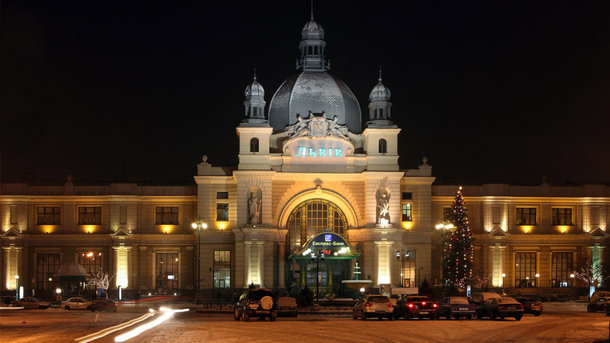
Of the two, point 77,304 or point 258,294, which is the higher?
point 258,294

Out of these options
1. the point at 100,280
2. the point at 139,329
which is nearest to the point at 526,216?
the point at 100,280

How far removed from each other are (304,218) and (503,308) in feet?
121

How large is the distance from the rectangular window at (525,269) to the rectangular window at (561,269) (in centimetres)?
193

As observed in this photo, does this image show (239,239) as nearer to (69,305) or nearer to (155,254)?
(155,254)

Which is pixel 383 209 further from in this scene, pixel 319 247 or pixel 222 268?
pixel 222 268

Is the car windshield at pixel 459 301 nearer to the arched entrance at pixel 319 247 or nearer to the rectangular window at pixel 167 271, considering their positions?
the arched entrance at pixel 319 247

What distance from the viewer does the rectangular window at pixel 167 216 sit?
9175 centimetres

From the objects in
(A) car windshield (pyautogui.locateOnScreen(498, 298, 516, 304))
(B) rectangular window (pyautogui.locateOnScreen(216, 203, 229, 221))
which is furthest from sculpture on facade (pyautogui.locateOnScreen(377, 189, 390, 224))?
(A) car windshield (pyautogui.locateOnScreen(498, 298, 516, 304))

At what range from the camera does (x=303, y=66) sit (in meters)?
93.9

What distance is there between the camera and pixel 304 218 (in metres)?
87.4

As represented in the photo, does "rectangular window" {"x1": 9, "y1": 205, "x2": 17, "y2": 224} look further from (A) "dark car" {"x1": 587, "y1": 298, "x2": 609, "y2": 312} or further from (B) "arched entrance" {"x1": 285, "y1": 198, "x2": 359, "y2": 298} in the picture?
(A) "dark car" {"x1": 587, "y1": 298, "x2": 609, "y2": 312}

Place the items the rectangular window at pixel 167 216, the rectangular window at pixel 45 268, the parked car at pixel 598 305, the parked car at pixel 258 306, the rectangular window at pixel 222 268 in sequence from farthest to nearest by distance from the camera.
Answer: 1. the rectangular window at pixel 167 216
2. the rectangular window at pixel 45 268
3. the rectangular window at pixel 222 268
4. the parked car at pixel 598 305
5. the parked car at pixel 258 306

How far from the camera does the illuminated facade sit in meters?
85.4

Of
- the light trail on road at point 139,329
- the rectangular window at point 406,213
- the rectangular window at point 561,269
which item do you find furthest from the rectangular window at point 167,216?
the light trail on road at point 139,329
